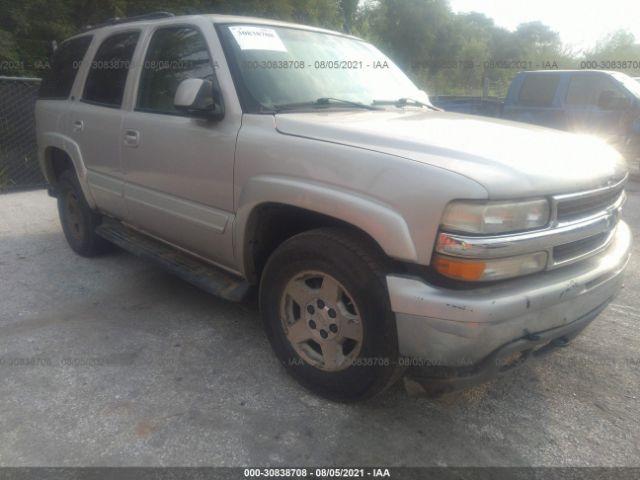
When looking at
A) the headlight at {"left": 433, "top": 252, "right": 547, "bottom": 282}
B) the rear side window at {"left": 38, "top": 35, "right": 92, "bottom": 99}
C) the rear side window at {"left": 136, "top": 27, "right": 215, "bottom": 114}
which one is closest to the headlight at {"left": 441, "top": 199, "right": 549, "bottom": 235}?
the headlight at {"left": 433, "top": 252, "right": 547, "bottom": 282}

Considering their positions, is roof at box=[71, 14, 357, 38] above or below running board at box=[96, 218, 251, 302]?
above

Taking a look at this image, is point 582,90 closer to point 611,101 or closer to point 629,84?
point 611,101

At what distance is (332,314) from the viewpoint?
7.97 feet

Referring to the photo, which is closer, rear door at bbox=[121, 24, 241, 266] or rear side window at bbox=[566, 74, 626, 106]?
rear door at bbox=[121, 24, 241, 266]

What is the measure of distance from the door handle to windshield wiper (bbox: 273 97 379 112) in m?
1.17

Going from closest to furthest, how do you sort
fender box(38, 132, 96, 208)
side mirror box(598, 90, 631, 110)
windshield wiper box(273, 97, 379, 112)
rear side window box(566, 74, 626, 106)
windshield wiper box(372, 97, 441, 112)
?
windshield wiper box(273, 97, 379, 112) < windshield wiper box(372, 97, 441, 112) < fender box(38, 132, 96, 208) < side mirror box(598, 90, 631, 110) < rear side window box(566, 74, 626, 106)

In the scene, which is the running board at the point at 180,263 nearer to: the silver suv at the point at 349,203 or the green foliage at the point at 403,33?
the silver suv at the point at 349,203

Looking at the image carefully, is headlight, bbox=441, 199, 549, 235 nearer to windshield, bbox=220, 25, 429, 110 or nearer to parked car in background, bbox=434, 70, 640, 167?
windshield, bbox=220, 25, 429, 110

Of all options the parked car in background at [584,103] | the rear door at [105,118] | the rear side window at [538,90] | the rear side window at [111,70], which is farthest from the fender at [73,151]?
the rear side window at [538,90]

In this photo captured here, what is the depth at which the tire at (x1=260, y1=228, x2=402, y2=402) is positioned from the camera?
220cm

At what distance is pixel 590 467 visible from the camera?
85.2 inches

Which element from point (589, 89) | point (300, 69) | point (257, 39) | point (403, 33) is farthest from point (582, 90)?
point (403, 33)

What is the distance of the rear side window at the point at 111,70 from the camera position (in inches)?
147

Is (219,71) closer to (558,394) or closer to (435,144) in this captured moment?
(435,144)
